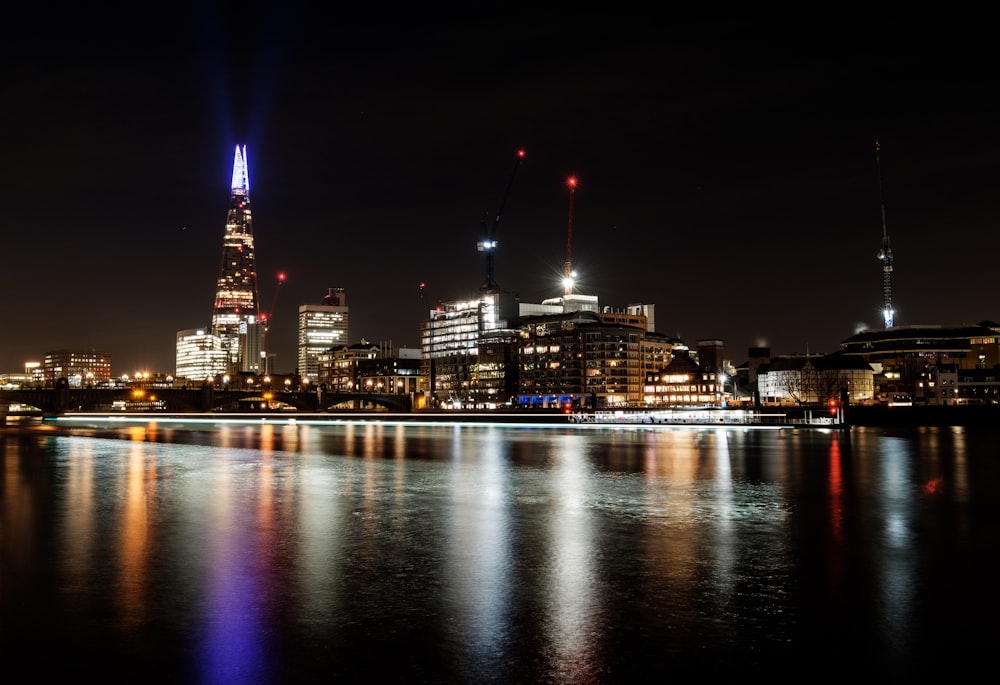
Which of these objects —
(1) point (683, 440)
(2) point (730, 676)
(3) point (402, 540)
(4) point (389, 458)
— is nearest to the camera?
(2) point (730, 676)

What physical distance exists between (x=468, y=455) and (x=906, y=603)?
4218 cm

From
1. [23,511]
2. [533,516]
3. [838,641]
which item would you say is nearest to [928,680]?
[838,641]

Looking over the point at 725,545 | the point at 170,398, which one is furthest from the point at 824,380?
the point at 725,545

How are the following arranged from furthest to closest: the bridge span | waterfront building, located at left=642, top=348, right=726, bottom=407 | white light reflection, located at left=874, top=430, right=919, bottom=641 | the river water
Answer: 1. waterfront building, located at left=642, top=348, right=726, bottom=407
2. the bridge span
3. white light reflection, located at left=874, top=430, right=919, bottom=641
4. the river water

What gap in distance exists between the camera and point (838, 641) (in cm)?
1281

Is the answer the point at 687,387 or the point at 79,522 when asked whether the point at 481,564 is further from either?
the point at 687,387

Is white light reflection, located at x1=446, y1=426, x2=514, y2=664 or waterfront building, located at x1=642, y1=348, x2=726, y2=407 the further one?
waterfront building, located at x1=642, y1=348, x2=726, y2=407

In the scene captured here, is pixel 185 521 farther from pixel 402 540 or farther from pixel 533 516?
pixel 533 516

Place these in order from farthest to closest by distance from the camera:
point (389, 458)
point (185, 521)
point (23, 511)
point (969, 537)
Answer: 1. point (389, 458)
2. point (23, 511)
3. point (185, 521)
4. point (969, 537)

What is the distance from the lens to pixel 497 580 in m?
17.0

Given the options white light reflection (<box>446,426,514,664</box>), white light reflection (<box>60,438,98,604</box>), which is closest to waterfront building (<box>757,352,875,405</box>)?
white light reflection (<box>446,426,514,664</box>)

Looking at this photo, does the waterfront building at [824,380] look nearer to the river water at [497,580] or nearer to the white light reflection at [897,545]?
the white light reflection at [897,545]

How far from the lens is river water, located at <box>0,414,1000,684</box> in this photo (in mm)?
11859

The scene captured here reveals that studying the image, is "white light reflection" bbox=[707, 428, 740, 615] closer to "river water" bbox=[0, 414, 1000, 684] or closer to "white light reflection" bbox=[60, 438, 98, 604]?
"river water" bbox=[0, 414, 1000, 684]
